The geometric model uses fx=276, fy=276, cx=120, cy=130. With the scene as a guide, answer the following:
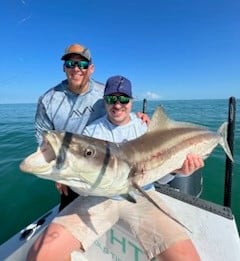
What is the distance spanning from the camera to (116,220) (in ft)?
11.0

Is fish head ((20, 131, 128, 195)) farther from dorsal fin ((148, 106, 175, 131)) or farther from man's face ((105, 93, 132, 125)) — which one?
man's face ((105, 93, 132, 125))

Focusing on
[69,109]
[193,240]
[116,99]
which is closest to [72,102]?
[69,109]

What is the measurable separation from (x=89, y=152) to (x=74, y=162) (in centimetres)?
16

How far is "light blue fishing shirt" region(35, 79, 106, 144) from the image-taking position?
3936 millimetres

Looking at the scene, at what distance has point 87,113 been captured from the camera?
396 cm

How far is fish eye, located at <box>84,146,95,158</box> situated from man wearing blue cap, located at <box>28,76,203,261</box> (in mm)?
1172

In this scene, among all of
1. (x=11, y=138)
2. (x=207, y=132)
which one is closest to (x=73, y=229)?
(x=207, y=132)

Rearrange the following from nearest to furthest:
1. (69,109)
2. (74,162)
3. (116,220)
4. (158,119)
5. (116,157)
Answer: (74,162) < (116,157) < (158,119) < (116,220) < (69,109)

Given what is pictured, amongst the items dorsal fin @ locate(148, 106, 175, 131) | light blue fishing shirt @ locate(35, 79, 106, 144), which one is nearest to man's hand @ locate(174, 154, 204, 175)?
dorsal fin @ locate(148, 106, 175, 131)

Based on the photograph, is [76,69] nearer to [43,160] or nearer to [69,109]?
[69,109]

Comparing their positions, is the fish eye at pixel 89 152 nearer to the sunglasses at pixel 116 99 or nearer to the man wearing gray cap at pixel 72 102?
the sunglasses at pixel 116 99

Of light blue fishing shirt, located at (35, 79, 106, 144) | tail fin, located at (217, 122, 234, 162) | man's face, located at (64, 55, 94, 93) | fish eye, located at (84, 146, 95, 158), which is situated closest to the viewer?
fish eye, located at (84, 146, 95, 158)

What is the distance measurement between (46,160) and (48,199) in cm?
511

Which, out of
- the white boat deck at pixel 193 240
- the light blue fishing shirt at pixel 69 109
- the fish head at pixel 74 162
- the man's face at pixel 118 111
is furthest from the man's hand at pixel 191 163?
the light blue fishing shirt at pixel 69 109
